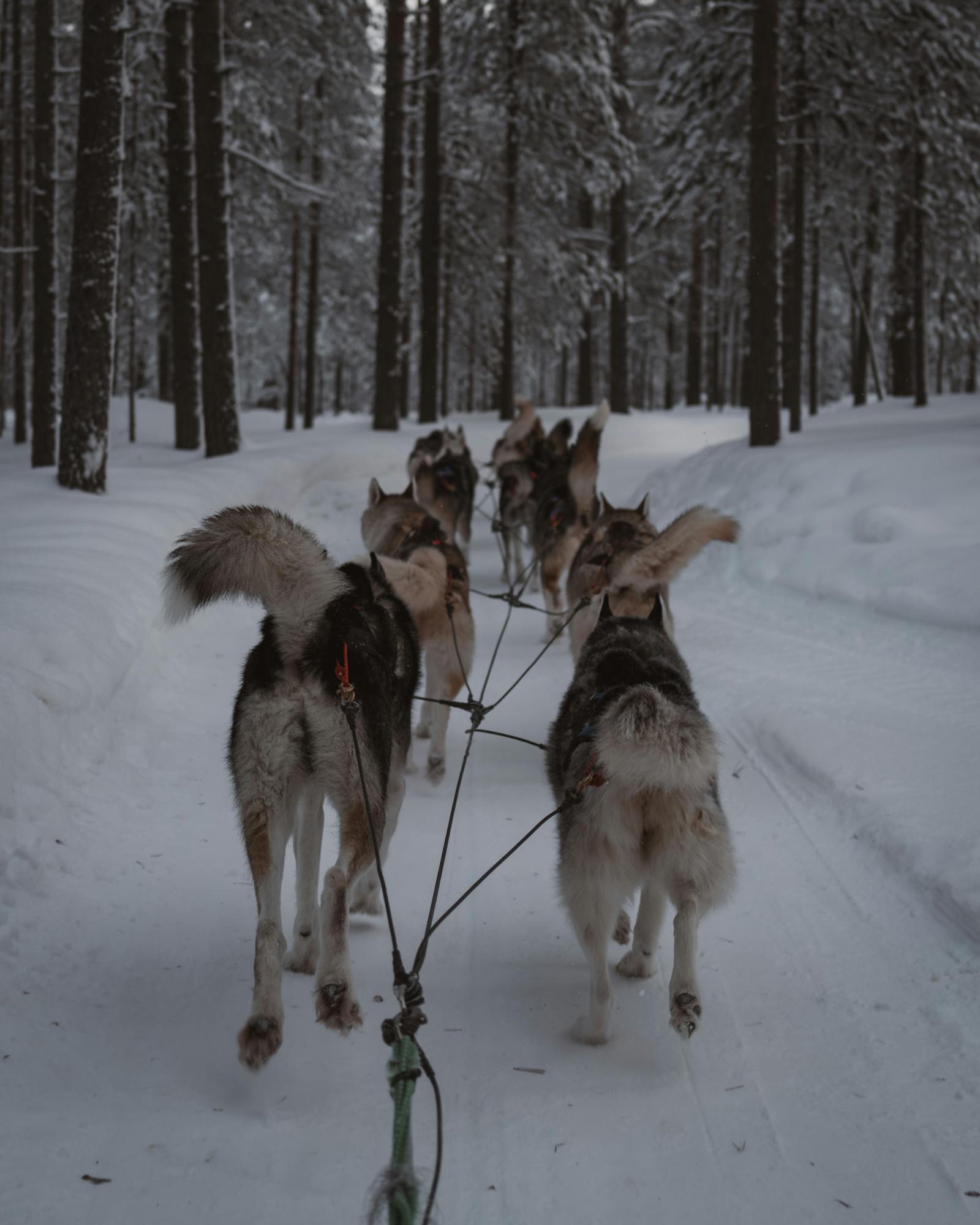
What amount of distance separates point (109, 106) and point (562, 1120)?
34.9ft

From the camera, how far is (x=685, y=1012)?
9.46 ft

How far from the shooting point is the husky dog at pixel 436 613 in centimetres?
554

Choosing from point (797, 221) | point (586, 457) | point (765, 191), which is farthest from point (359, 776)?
point (797, 221)

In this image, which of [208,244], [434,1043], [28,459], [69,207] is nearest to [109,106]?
[208,244]

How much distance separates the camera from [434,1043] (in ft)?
10.8

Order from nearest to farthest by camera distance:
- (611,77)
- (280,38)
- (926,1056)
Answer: (926,1056) → (280,38) → (611,77)

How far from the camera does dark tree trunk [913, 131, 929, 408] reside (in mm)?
17141

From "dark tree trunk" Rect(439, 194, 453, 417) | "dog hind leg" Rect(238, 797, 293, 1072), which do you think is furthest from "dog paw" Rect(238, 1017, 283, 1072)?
"dark tree trunk" Rect(439, 194, 453, 417)

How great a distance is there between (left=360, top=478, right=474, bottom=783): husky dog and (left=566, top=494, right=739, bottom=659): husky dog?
0.90m

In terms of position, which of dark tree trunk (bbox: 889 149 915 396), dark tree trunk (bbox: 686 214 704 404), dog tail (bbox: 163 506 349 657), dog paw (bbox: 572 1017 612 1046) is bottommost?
dog paw (bbox: 572 1017 612 1046)

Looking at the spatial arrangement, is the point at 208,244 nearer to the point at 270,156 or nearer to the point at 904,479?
the point at 270,156

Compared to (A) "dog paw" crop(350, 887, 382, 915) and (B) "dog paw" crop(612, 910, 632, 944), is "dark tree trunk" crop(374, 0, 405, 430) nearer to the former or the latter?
(A) "dog paw" crop(350, 887, 382, 915)

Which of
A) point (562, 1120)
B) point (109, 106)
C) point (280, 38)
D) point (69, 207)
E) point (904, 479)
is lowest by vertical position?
point (562, 1120)

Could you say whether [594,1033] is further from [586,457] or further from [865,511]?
[865,511]
